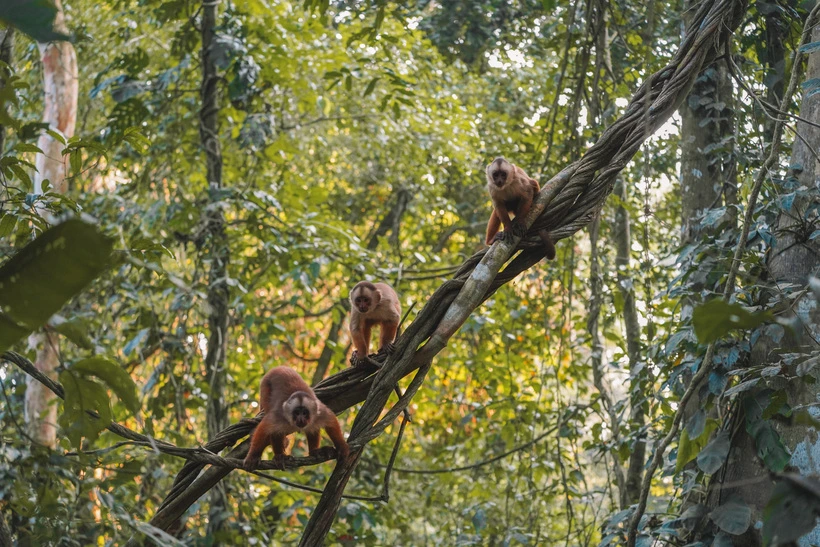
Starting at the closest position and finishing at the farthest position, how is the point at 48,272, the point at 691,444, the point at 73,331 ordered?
the point at 48,272 → the point at 73,331 → the point at 691,444

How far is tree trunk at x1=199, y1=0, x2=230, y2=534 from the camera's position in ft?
16.8

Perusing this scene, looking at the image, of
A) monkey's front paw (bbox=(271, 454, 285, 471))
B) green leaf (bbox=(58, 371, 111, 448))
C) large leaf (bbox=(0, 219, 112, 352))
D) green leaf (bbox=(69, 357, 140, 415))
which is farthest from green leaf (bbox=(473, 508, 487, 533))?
large leaf (bbox=(0, 219, 112, 352))

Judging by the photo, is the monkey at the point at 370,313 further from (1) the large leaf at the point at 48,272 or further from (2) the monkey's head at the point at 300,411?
(1) the large leaf at the point at 48,272

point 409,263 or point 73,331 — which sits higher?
point 409,263

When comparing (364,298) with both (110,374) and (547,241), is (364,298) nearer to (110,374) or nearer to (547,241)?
(547,241)

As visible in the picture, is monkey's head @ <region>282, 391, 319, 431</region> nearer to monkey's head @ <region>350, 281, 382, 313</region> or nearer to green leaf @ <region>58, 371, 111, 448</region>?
monkey's head @ <region>350, 281, 382, 313</region>

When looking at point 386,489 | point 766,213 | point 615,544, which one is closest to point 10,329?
point 386,489

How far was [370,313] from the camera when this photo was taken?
15.1 ft

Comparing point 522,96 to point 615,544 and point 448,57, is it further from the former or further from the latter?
point 615,544

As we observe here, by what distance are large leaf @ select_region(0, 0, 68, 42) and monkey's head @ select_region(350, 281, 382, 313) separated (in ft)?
11.7

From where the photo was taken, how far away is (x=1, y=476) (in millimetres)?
3695

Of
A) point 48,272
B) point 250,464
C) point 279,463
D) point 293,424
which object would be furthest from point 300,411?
point 48,272

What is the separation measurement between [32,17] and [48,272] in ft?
1.07

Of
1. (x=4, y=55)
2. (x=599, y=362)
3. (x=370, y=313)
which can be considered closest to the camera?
(x=4, y=55)
